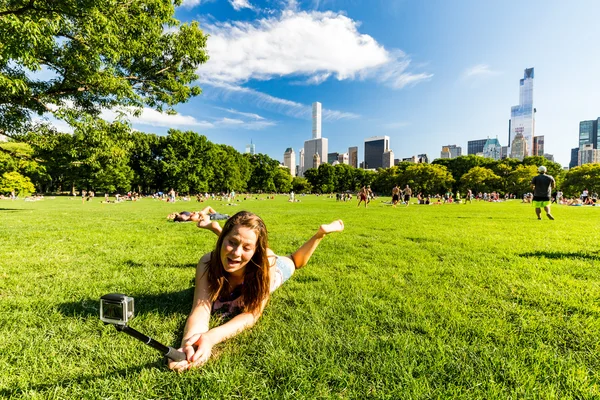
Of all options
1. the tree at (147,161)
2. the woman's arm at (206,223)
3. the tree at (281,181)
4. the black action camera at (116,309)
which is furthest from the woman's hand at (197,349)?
the tree at (281,181)

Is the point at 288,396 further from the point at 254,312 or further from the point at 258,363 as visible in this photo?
the point at 254,312

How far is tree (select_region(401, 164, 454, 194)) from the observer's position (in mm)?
72625

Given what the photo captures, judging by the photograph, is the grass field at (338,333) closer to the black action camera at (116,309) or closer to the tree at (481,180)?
the black action camera at (116,309)

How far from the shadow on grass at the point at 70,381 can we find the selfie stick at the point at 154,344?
15.1 inches

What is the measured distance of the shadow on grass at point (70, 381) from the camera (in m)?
1.98

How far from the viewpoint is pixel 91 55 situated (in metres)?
9.13

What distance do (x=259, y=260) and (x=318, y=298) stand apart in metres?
1.15

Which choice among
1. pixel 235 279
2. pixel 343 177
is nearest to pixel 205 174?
pixel 343 177

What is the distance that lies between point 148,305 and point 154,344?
7.00ft

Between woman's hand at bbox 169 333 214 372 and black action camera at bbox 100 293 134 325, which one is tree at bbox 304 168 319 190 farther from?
black action camera at bbox 100 293 134 325

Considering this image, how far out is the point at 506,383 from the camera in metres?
2.09

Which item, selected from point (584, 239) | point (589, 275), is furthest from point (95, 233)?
point (584, 239)

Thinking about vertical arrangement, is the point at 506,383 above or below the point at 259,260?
below

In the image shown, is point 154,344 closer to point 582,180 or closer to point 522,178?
point 522,178
